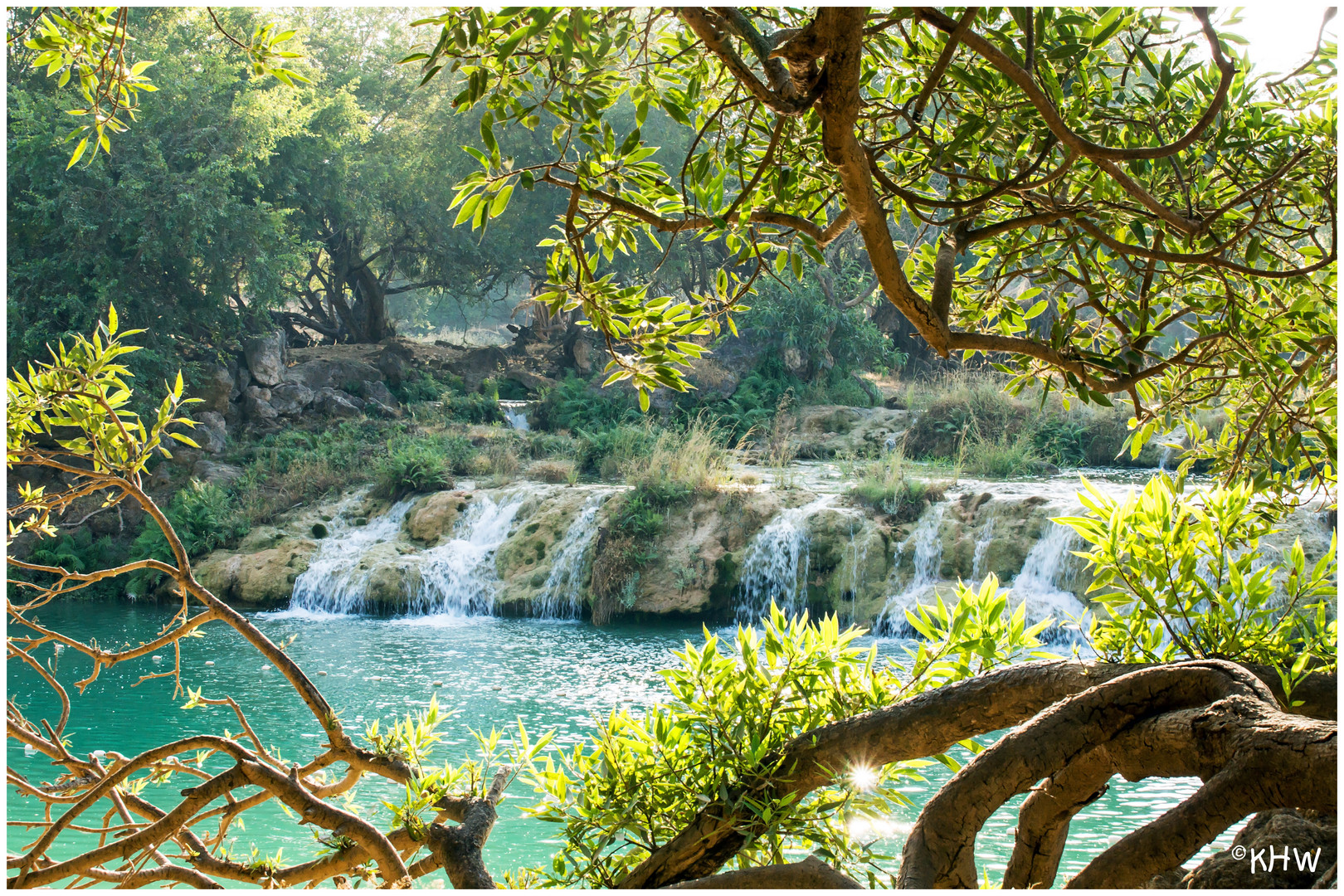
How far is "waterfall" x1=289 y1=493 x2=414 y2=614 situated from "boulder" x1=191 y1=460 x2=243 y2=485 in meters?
2.34

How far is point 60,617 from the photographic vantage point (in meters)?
10.7

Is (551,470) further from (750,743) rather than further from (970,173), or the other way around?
(750,743)

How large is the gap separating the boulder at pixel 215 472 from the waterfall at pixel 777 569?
311 inches

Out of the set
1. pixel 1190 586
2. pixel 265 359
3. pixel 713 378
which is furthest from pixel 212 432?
pixel 1190 586

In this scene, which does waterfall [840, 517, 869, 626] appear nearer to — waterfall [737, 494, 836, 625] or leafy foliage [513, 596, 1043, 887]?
waterfall [737, 494, 836, 625]

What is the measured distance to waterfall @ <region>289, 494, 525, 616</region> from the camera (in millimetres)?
11297

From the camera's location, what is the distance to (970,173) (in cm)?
205

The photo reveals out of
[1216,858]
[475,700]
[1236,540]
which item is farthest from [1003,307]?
[475,700]

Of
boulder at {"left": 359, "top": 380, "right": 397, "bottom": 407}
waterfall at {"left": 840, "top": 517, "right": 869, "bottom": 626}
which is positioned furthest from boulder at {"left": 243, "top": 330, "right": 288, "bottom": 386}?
waterfall at {"left": 840, "top": 517, "right": 869, "bottom": 626}

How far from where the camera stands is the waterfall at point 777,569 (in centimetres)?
1059

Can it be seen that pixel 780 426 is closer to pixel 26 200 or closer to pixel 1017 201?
pixel 26 200

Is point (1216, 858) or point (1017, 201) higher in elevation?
point (1017, 201)

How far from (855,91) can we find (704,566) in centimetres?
966
